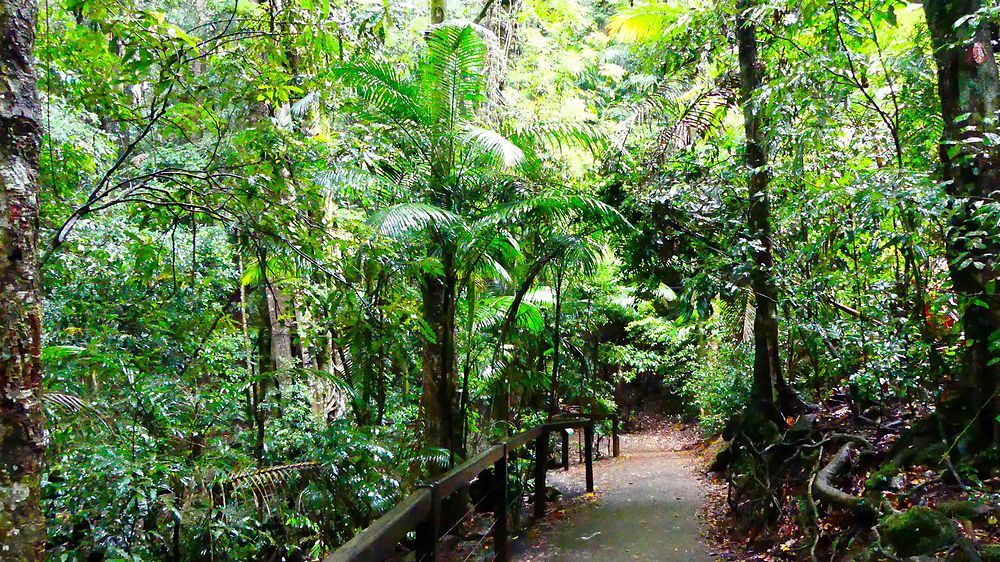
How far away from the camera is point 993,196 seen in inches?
147

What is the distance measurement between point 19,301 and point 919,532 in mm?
4473

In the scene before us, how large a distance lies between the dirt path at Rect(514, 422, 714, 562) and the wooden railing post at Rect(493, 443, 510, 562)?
2.08 ft

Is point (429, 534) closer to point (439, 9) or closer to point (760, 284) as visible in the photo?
point (760, 284)

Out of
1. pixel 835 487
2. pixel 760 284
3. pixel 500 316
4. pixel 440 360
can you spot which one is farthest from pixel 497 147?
pixel 835 487

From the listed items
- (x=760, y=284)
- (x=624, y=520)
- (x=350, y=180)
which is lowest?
(x=624, y=520)

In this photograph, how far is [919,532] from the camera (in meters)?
3.43

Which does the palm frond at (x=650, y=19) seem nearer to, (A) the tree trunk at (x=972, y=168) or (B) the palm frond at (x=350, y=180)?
(A) the tree trunk at (x=972, y=168)

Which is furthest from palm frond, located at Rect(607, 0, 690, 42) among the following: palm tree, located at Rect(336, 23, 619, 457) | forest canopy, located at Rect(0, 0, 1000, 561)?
palm tree, located at Rect(336, 23, 619, 457)

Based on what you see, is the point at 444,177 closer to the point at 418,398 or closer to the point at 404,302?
the point at 404,302

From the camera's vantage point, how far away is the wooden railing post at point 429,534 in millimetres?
3194

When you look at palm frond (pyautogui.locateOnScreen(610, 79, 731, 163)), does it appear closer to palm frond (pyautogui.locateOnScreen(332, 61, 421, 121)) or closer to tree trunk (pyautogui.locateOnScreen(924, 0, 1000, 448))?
palm frond (pyautogui.locateOnScreen(332, 61, 421, 121))

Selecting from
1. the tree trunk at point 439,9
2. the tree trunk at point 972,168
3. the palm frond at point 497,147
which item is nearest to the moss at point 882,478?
the tree trunk at point 972,168

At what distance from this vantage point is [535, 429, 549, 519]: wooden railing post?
7.07 metres

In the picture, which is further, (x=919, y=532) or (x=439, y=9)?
(x=439, y=9)
